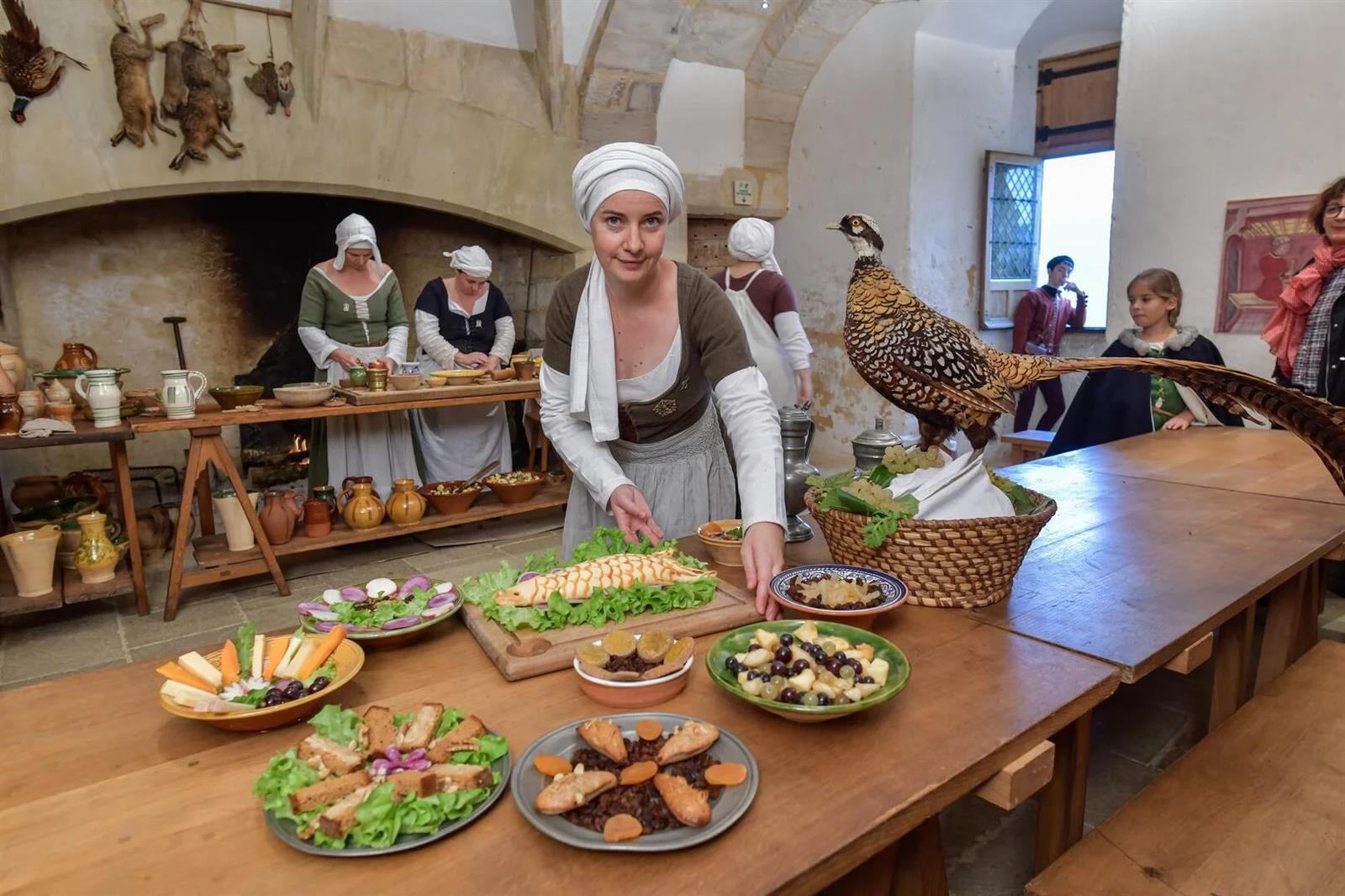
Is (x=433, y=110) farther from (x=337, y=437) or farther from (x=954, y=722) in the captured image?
(x=954, y=722)

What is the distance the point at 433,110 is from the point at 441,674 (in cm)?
508

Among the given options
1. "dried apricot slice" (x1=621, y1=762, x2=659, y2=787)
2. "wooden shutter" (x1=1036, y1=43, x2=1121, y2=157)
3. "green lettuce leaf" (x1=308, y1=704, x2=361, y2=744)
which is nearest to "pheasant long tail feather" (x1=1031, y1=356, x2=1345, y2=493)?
"dried apricot slice" (x1=621, y1=762, x2=659, y2=787)

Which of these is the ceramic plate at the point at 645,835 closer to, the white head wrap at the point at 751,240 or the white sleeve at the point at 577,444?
the white sleeve at the point at 577,444

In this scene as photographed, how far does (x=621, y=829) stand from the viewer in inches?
34.4

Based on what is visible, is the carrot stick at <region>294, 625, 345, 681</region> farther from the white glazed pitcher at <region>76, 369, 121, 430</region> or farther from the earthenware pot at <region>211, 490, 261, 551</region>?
the earthenware pot at <region>211, 490, 261, 551</region>

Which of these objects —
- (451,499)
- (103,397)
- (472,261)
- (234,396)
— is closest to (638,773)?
(103,397)

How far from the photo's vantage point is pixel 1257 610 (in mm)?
3402

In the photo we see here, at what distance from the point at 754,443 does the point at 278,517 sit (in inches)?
128

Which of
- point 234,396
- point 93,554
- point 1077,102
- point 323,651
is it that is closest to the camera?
point 323,651

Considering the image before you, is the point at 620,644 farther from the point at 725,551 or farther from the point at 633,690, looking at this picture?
the point at 725,551

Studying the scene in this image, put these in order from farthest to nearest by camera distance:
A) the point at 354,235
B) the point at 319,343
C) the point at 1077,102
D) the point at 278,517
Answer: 1. the point at 1077,102
2. the point at 319,343
3. the point at 354,235
4. the point at 278,517

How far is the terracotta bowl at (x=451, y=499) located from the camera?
467 cm

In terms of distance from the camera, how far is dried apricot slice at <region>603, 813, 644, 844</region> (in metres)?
0.87

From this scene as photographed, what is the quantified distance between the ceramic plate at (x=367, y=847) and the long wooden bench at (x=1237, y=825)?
96cm
